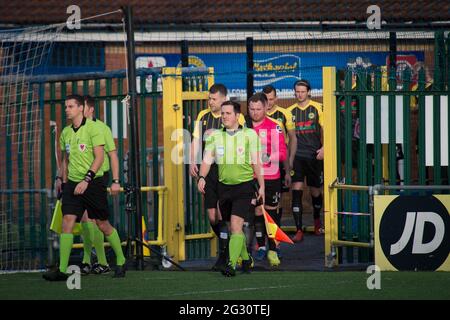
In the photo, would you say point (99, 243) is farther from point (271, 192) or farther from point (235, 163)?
point (271, 192)

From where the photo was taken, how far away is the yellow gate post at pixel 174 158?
15523 mm

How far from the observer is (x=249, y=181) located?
13.8m

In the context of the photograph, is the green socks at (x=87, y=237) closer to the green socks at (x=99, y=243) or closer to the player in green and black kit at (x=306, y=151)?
the green socks at (x=99, y=243)

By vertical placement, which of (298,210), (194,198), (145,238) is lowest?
(145,238)

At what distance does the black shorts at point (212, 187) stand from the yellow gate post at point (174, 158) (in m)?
1.11

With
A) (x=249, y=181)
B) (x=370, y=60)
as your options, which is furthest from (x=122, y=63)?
(x=249, y=181)

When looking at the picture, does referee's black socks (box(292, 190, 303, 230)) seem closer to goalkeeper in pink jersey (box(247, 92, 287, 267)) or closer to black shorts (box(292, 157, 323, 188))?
black shorts (box(292, 157, 323, 188))

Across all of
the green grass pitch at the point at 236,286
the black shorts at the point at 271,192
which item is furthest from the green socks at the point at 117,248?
the black shorts at the point at 271,192

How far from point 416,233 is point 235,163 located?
2.15m

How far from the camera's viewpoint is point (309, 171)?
1792 centimetres

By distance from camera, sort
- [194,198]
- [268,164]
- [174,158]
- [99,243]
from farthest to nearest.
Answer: [194,198], [174,158], [268,164], [99,243]

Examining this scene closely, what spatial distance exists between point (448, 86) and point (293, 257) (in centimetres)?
314

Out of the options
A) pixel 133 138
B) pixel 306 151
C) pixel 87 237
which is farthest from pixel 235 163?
pixel 306 151

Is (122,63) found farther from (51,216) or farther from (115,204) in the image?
(51,216)
